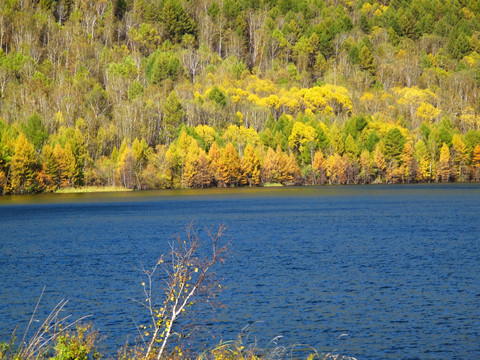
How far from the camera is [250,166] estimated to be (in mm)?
150375

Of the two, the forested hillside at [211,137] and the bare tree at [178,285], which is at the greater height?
the forested hillside at [211,137]

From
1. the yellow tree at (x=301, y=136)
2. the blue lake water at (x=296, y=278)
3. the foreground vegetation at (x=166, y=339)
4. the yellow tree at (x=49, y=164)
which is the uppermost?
the yellow tree at (x=301, y=136)

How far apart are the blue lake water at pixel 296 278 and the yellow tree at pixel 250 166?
7566 centimetres

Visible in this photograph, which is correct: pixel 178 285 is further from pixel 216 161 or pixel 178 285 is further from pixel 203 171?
pixel 216 161

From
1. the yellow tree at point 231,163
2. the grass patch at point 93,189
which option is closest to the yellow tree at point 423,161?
the yellow tree at point 231,163

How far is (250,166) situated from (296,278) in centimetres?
11553

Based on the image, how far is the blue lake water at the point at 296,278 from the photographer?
950 inches

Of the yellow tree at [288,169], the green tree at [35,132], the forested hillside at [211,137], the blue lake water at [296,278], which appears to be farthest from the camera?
the yellow tree at [288,169]

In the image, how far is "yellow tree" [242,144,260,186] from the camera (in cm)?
14950

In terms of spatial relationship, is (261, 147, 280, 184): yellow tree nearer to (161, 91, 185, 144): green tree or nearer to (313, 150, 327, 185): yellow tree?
(313, 150, 327, 185): yellow tree

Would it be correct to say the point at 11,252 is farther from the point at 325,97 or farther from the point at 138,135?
the point at 325,97

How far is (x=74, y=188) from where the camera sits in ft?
453

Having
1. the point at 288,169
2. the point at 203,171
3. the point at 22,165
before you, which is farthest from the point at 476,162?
the point at 22,165

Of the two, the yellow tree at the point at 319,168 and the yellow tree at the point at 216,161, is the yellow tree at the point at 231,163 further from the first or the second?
the yellow tree at the point at 319,168
